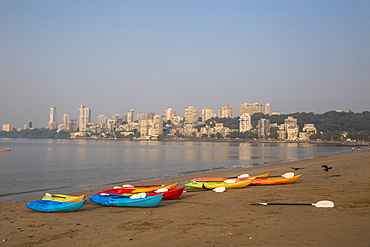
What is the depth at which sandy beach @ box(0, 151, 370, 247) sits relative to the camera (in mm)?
7438

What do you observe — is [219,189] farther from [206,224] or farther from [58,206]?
[58,206]

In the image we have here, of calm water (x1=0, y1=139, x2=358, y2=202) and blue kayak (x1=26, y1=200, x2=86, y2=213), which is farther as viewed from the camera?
calm water (x1=0, y1=139, x2=358, y2=202)

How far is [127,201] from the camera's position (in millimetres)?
12188

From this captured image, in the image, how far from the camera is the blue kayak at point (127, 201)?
470 inches

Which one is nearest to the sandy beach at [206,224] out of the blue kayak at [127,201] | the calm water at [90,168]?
the blue kayak at [127,201]

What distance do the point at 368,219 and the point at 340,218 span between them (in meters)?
0.63

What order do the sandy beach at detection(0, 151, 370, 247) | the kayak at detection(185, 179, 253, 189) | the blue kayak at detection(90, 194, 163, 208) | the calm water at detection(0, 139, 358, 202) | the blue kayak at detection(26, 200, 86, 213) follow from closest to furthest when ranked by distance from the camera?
the sandy beach at detection(0, 151, 370, 247) < the blue kayak at detection(26, 200, 86, 213) < the blue kayak at detection(90, 194, 163, 208) < the kayak at detection(185, 179, 253, 189) < the calm water at detection(0, 139, 358, 202)

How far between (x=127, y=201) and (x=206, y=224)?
13.2 feet

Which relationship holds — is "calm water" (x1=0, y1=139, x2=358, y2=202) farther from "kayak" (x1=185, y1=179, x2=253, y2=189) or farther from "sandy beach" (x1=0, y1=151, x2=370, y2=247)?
"sandy beach" (x1=0, y1=151, x2=370, y2=247)

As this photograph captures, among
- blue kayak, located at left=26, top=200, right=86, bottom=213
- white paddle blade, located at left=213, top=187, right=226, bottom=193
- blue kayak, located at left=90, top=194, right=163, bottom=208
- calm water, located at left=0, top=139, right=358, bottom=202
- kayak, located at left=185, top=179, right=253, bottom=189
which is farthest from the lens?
calm water, located at left=0, top=139, right=358, bottom=202

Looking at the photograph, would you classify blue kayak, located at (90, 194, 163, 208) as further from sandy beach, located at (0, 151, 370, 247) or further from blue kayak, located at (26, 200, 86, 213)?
blue kayak, located at (26, 200, 86, 213)

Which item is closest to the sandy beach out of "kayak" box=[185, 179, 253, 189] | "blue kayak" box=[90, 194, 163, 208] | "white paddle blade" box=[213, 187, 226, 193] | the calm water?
"blue kayak" box=[90, 194, 163, 208]

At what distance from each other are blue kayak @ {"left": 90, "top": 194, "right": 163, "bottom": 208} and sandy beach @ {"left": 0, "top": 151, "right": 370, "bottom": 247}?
0.58ft

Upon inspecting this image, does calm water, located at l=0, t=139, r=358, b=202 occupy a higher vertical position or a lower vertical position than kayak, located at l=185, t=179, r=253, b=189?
lower
